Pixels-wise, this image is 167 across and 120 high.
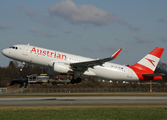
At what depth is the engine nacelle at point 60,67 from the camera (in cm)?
3466

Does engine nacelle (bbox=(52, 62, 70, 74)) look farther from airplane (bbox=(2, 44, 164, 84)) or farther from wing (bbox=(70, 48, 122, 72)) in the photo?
wing (bbox=(70, 48, 122, 72))

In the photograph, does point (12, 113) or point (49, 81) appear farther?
point (49, 81)

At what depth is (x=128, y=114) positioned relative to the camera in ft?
70.1

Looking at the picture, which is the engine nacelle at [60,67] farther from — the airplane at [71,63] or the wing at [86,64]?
the wing at [86,64]

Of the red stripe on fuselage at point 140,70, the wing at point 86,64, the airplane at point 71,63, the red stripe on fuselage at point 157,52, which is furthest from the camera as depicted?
the red stripe on fuselage at point 157,52

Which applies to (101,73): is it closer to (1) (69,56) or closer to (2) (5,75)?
(1) (69,56)

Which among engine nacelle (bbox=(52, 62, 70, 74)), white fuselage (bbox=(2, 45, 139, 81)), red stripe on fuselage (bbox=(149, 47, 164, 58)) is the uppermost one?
red stripe on fuselage (bbox=(149, 47, 164, 58))

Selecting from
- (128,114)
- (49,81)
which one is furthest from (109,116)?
(49,81)

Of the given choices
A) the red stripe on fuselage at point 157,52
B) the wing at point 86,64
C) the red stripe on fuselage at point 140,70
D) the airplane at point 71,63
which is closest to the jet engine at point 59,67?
the airplane at point 71,63

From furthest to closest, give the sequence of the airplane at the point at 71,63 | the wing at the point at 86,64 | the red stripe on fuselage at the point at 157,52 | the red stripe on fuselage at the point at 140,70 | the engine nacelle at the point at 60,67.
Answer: the red stripe on fuselage at the point at 157,52
the red stripe on fuselage at the point at 140,70
the airplane at the point at 71,63
the engine nacelle at the point at 60,67
the wing at the point at 86,64

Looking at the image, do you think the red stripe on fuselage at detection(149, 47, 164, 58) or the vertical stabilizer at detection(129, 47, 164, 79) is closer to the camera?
the vertical stabilizer at detection(129, 47, 164, 79)

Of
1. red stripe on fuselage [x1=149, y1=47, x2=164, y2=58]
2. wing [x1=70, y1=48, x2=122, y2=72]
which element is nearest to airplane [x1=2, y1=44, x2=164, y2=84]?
wing [x1=70, y1=48, x2=122, y2=72]

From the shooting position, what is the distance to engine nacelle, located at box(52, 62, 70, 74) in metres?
34.7

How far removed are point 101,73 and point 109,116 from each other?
18.0m
